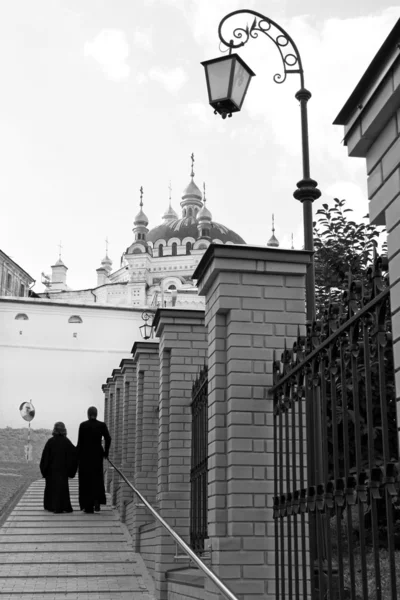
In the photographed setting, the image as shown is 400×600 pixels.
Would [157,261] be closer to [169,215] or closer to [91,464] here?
[169,215]

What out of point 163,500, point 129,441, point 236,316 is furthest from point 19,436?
point 236,316

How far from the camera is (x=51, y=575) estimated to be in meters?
7.80

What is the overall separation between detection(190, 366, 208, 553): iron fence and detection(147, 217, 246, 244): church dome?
6724cm

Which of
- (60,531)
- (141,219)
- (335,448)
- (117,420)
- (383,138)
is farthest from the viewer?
(141,219)

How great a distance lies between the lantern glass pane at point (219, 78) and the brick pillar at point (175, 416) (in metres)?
1.91

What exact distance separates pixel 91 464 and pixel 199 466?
19.5 ft

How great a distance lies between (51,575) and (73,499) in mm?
6701

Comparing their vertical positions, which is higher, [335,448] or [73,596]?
[335,448]

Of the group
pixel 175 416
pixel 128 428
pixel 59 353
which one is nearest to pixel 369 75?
pixel 175 416

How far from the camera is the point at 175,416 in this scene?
735 cm

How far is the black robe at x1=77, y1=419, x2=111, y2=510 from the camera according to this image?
39.7 ft

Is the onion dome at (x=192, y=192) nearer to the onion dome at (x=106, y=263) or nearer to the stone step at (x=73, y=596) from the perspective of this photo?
the onion dome at (x=106, y=263)

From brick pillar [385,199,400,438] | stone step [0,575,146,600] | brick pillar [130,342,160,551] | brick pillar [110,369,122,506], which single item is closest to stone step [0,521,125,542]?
brick pillar [130,342,160,551]

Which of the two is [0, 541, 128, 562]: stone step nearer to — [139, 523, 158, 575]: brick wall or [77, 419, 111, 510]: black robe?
[139, 523, 158, 575]: brick wall
